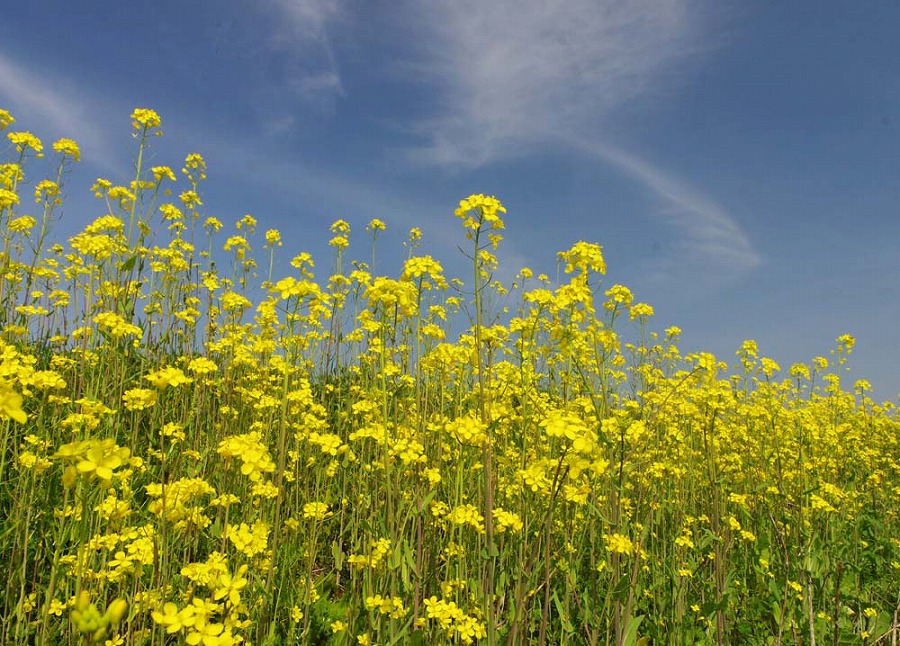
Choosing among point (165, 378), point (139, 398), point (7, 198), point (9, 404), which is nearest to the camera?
point (9, 404)

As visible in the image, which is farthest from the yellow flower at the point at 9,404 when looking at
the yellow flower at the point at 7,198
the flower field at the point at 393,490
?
the yellow flower at the point at 7,198

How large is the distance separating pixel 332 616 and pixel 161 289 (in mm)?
3598

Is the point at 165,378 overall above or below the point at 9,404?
above

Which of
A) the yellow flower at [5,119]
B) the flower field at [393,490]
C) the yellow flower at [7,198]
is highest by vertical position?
the yellow flower at [5,119]

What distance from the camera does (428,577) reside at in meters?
3.15

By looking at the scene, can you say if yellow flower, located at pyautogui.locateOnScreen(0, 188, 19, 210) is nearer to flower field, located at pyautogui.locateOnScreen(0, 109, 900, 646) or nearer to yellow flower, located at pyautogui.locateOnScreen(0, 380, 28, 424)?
flower field, located at pyautogui.locateOnScreen(0, 109, 900, 646)

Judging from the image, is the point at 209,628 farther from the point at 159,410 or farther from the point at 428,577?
the point at 159,410

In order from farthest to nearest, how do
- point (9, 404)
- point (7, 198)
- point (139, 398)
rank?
1. point (7, 198)
2. point (139, 398)
3. point (9, 404)

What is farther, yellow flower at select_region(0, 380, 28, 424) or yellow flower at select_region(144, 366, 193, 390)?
yellow flower at select_region(144, 366, 193, 390)

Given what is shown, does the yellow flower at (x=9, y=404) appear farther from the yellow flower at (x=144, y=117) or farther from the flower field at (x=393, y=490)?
the yellow flower at (x=144, y=117)

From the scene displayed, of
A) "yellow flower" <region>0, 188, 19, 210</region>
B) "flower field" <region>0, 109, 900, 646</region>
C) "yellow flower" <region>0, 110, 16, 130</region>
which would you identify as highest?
"yellow flower" <region>0, 110, 16, 130</region>

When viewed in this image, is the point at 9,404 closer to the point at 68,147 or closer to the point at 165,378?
the point at 165,378

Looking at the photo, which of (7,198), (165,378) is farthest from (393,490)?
(7,198)

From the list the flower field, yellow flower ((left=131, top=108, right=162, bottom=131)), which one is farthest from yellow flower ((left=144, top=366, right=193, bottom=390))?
yellow flower ((left=131, top=108, right=162, bottom=131))
